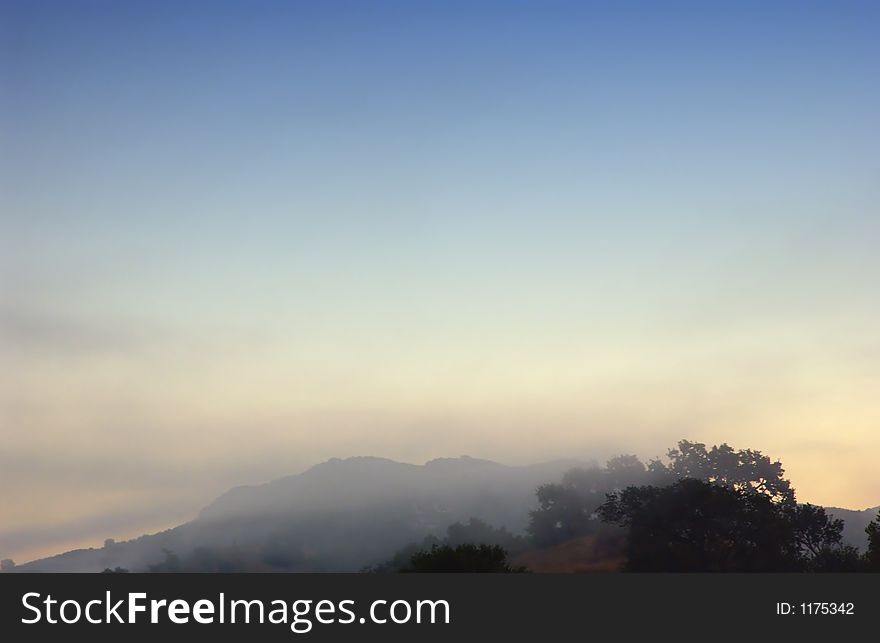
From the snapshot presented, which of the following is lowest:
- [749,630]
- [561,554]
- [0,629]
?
[561,554]

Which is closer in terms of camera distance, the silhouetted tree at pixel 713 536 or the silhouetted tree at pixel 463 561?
the silhouetted tree at pixel 463 561

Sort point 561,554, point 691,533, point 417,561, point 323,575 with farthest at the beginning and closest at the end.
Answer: point 561,554 → point 691,533 → point 417,561 → point 323,575

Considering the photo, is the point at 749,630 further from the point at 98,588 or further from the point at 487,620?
the point at 98,588

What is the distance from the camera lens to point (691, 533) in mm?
130625

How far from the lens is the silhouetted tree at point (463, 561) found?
109500 mm

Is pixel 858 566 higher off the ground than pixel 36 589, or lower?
lower

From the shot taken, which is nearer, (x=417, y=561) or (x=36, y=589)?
(x=36, y=589)

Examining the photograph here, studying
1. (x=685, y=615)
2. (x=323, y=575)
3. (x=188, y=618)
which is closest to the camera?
(x=188, y=618)

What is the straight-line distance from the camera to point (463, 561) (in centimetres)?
11081

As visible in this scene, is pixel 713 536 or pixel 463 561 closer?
pixel 463 561

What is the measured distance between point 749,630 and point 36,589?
126ft

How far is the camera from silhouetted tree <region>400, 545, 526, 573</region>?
359 feet

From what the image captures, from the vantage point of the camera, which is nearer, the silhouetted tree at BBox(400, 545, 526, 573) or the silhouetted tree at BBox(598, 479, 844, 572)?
the silhouetted tree at BBox(400, 545, 526, 573)

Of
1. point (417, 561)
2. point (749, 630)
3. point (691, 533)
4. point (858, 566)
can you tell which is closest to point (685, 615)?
point (749, 630)
